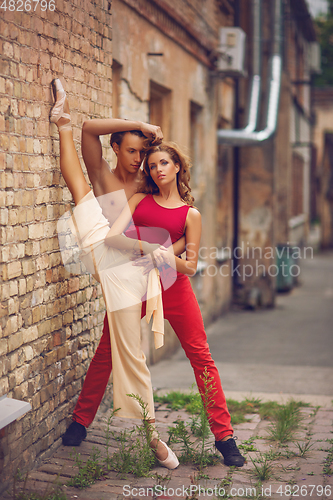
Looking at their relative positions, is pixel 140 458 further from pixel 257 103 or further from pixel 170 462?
pixel 257 103

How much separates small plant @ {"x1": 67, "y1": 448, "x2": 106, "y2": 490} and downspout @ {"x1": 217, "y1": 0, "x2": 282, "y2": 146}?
6.65 m

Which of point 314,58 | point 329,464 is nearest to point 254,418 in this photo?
point 329,464

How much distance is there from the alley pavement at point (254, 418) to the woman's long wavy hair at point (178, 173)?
151cm

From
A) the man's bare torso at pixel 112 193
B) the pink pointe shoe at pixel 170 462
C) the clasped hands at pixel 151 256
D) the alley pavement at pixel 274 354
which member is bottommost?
the alley pavement at pixel 274 354

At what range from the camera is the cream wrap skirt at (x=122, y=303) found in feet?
10.7

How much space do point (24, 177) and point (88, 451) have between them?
5.57 feet

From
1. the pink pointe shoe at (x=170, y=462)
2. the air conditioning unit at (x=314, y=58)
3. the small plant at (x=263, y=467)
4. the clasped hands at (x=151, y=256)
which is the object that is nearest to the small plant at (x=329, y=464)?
the small plant at (x=263, y=467)

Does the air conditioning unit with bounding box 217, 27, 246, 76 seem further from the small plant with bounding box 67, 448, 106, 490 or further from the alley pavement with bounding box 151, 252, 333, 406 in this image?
the small plant with bounding box 67, 448, 106, 490

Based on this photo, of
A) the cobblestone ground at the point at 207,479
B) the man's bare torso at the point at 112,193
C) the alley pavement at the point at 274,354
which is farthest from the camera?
the alley pavement at the point at 274,354

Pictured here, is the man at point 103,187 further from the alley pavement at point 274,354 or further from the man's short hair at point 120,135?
the alley pavement at point 274,354

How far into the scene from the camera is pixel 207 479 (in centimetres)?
322

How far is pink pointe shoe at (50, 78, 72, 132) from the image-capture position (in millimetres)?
3371

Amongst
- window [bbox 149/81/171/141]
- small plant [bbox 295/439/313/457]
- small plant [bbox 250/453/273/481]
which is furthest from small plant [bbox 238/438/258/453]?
window [bbox 149/81/171/141]

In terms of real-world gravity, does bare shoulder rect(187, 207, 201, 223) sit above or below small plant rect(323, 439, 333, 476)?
above
